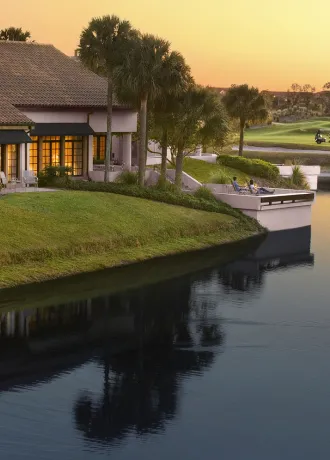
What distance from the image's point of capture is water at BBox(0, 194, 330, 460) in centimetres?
2141

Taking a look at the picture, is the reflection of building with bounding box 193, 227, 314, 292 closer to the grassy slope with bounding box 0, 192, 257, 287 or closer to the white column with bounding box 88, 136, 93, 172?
the grassy slope with bounding box 0, 192, 257, 287

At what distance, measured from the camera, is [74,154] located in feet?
196

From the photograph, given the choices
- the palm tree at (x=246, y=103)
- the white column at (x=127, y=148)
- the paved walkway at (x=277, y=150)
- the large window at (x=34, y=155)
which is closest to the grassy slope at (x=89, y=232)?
the large window at (x=34, y=155)

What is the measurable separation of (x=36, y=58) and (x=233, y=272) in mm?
26369

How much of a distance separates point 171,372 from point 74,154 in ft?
115

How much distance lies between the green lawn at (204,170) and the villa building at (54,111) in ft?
19.4

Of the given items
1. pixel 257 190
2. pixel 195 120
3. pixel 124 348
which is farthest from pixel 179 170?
pixel 124 348

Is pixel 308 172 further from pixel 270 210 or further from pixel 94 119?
pixel 270 210

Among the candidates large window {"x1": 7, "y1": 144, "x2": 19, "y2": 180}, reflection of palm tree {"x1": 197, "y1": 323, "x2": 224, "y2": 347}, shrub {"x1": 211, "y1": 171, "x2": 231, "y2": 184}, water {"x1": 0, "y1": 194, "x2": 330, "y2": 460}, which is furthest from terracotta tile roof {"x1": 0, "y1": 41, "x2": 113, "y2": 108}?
reflection of palm tree {"x1": 197, "y1": 323, "x2": 224, "y2": 347}

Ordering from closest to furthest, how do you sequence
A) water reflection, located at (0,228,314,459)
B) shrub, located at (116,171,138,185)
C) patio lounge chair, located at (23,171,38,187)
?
water reflection, located at (0,228,314,459) → patio lounge chair, located at (23,171,38,187) → shrub, located at (116,171,138,185)

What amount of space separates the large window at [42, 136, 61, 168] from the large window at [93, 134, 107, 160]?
5.13 m

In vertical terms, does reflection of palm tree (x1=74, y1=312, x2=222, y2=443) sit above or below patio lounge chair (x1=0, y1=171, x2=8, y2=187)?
below

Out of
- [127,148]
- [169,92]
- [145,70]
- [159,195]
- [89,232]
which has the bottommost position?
[89,232]

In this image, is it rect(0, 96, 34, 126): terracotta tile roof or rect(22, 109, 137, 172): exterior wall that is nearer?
rect(0, 96, 34, 126): terracotta tile roof
